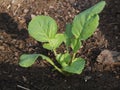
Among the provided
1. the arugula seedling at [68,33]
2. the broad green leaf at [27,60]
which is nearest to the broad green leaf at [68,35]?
the arugula seedling at [68,33]

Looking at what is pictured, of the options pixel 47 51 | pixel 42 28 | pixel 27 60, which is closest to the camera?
pixel 27 60

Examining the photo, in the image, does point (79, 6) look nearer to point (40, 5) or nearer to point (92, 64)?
point (40, 5)

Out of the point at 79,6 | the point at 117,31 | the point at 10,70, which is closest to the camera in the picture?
the point at 10,70

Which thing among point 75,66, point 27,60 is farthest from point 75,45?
point 27,60

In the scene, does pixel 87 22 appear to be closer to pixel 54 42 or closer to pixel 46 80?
pixel 54 42

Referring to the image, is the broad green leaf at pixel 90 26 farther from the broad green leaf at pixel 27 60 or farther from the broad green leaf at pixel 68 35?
the broad green leaf at pixel 27 60

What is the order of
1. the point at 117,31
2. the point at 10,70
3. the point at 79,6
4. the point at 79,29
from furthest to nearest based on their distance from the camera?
the point at 79,6, the point at 117,31, the point at 10,70, the point at 79,29

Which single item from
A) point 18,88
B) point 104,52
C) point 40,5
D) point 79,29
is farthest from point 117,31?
point 18,88
